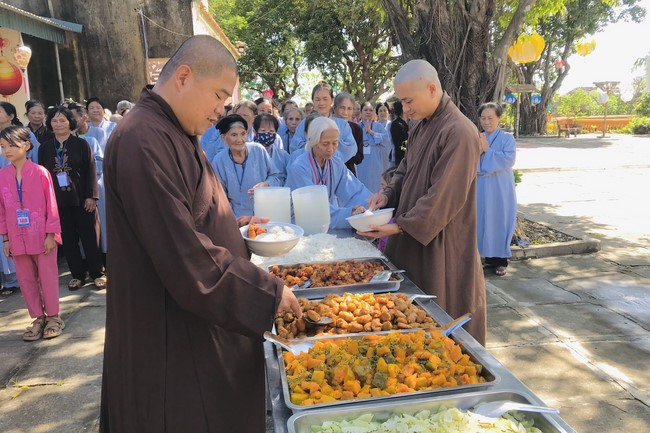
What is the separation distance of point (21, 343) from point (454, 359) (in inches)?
151

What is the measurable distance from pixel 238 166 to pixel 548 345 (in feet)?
9.77

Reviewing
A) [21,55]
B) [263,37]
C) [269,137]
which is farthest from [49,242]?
[263,37]

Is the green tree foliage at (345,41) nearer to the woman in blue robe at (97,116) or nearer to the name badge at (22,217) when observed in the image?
the woman in blue robe at (97,116)

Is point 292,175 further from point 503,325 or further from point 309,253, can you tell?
point 503,325

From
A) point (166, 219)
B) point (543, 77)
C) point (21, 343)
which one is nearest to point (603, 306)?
point (166, 219)

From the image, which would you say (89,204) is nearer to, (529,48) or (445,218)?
(445,218)

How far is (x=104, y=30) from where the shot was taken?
1184cm

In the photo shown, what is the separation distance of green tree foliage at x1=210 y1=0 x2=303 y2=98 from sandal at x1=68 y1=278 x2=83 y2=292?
1936 cm

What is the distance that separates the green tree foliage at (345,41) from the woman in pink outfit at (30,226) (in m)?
14.5

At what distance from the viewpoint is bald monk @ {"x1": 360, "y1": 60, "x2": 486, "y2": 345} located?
8.23 ft

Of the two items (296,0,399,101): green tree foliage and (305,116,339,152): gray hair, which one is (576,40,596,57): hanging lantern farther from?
(305,116,339,152): gray hair

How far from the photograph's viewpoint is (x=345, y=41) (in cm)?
1938

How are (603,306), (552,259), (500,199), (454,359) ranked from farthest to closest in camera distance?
1. (552,259)
2. (500,199)
3. (603,306)
4. (454,359)

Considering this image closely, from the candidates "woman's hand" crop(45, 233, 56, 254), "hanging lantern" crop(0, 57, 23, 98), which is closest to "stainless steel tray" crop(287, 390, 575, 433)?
"woman's hand" crop(45, 233, 56, 254)
